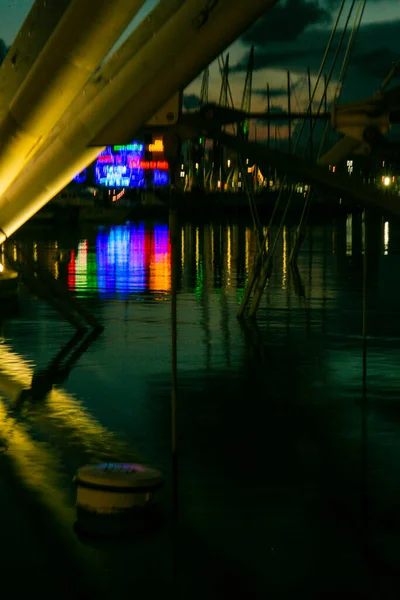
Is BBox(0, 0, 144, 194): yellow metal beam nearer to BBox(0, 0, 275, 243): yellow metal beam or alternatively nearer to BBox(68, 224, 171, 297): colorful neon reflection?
BBox(0, 0, 275, 243): yellow metal beam

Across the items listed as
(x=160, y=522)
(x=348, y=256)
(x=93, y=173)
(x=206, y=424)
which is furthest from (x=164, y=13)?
(x=93, y=173)

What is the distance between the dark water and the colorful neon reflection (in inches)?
133

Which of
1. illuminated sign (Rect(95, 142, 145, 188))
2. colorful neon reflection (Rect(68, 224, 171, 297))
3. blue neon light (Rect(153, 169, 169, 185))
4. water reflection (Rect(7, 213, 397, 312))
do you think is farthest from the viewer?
blue neon light (Rect(153, 169, 169, 185))

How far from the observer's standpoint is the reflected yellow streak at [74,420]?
11.1m

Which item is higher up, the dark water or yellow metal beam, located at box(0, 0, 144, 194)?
yellow metal beam, located at box(0, 0, 144, 194)

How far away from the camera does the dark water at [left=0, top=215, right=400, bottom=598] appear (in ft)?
25.6

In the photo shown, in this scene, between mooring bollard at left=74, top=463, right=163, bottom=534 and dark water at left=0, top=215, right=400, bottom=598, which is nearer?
dark water at left=0, top=215, right=400, bottom=598

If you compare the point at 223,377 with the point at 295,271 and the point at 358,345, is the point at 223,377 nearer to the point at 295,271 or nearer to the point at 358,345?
the point at 358,345


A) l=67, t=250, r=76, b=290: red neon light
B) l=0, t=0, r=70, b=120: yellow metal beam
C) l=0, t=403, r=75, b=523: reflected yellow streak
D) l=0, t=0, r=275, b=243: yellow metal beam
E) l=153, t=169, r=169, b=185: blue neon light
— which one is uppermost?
l=153, t=169, r=169, b=185: blue neon light

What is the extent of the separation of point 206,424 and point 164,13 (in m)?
9.80

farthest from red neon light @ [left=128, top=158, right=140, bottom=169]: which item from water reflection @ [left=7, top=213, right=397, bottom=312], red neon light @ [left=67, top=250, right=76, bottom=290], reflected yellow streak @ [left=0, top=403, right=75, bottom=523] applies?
reflected yellow streak @ [left=0, top=403, right=75, bottom=523]

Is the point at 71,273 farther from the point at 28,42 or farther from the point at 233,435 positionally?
the point at 233,435

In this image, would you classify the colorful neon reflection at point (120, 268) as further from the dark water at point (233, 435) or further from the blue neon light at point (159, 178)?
the blue neon light at point (159, 178)

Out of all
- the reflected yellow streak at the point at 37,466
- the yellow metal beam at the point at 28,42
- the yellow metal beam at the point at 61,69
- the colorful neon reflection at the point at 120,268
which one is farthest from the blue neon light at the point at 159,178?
the reflected yellow streak at the point at 37,466
